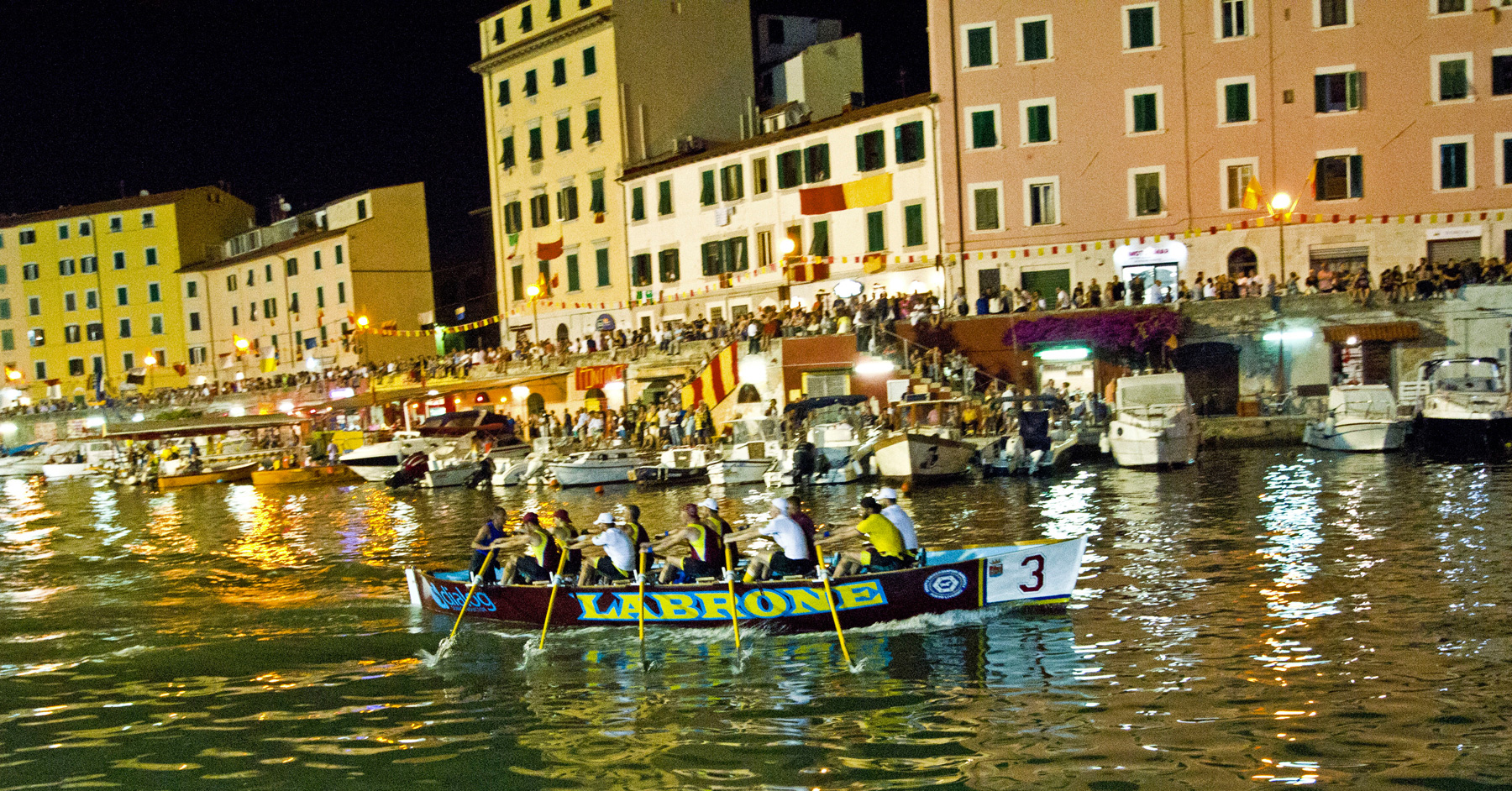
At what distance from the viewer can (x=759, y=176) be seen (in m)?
48.1

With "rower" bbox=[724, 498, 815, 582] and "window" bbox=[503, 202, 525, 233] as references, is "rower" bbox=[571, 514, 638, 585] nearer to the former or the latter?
"rower" bbox=[724, 498, 815, 582]

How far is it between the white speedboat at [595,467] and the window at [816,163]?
1387 cm

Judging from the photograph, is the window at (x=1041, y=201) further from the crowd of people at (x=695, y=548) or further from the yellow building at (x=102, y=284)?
the yellow building at (x=102, y=284)

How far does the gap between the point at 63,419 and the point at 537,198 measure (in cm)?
3575

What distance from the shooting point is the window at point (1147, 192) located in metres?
41.4

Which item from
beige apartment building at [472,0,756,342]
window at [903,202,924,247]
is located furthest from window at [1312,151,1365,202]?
beige apartment building at [472,0,756,342]

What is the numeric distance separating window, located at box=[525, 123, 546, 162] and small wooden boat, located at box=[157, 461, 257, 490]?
58.5 feet

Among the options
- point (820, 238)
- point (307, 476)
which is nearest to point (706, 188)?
point (820, 238)

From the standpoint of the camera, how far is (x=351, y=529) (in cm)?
3031

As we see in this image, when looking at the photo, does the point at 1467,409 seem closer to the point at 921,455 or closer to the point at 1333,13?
the point at 921,455

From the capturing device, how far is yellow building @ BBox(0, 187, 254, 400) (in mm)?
80000

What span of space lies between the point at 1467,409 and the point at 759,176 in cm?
2581

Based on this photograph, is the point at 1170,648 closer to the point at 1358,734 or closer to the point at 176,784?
the point at 1358,734

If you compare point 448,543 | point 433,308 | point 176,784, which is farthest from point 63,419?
point 176,784
